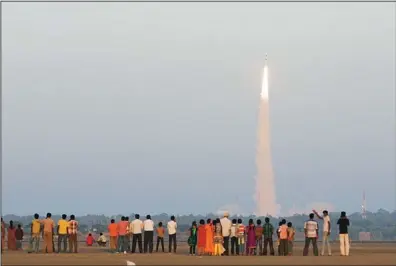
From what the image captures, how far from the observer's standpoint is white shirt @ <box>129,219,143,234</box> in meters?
42.3

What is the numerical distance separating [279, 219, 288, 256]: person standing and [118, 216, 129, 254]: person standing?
21.7 feet

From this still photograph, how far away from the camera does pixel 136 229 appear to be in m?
42.3

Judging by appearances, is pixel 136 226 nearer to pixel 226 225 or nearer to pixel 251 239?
pixel 226 225

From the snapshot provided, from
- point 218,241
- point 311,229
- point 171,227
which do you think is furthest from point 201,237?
point 311,229

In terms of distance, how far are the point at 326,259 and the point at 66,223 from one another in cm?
1189

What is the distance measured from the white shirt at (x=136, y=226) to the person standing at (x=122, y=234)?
22 centimetres

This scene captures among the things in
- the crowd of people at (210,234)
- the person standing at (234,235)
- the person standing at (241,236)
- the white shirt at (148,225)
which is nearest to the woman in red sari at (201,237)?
the crowd of people at (210,234)

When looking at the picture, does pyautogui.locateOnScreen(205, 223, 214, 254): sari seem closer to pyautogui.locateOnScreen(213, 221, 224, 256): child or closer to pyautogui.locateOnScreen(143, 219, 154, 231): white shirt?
pyautogui.locateOnScreen(213, 221, 224, 256): child

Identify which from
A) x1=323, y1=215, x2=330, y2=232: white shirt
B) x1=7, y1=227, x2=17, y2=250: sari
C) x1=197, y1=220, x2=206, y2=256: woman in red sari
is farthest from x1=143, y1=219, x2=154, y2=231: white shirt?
x1=323, y1=215, x2=330, y2=232: white shirt

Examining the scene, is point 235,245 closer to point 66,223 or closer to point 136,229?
point 136,229

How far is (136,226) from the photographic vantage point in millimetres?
42312

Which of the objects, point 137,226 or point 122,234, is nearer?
point 137,226

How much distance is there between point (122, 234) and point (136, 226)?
754 millimetres

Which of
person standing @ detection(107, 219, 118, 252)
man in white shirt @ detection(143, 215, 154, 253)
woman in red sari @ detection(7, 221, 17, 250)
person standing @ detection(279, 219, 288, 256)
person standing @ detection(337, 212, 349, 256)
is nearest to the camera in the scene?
person standing @ detection(337, 212, 349, 256)
